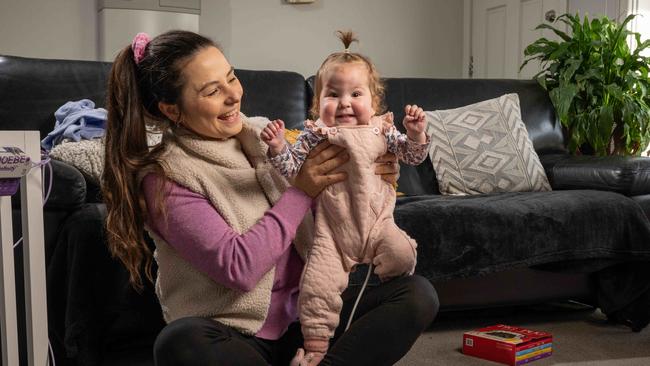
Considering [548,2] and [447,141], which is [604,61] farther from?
[548,2]

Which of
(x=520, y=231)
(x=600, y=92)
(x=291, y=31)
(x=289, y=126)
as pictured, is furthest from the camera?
(x=291, y=31)

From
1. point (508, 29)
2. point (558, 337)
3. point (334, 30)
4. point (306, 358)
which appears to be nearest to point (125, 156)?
point (306, 358)

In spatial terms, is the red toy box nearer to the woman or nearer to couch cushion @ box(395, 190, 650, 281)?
couch cushion @ box(395, 190, 650, 281)

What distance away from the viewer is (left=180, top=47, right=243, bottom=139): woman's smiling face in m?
1.38

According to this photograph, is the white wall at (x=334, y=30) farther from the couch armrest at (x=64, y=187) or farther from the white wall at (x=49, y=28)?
the couch armrest at (x=64, y=187)

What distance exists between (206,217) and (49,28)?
12.2 ft

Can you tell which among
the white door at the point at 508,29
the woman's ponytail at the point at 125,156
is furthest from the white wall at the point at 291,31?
the woman's ponytail at the point at 125,156

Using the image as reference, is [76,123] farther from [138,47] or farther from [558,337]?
[558,337]

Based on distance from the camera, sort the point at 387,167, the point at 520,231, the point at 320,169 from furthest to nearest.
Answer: the point at 520,231
the point at 387,167
the point at 320,169

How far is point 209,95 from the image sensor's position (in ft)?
4.53

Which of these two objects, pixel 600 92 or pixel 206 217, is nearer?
pixel 206 217

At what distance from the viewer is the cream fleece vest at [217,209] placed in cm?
137

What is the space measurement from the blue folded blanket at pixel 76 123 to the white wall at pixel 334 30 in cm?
245

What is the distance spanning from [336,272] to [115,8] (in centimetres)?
357
